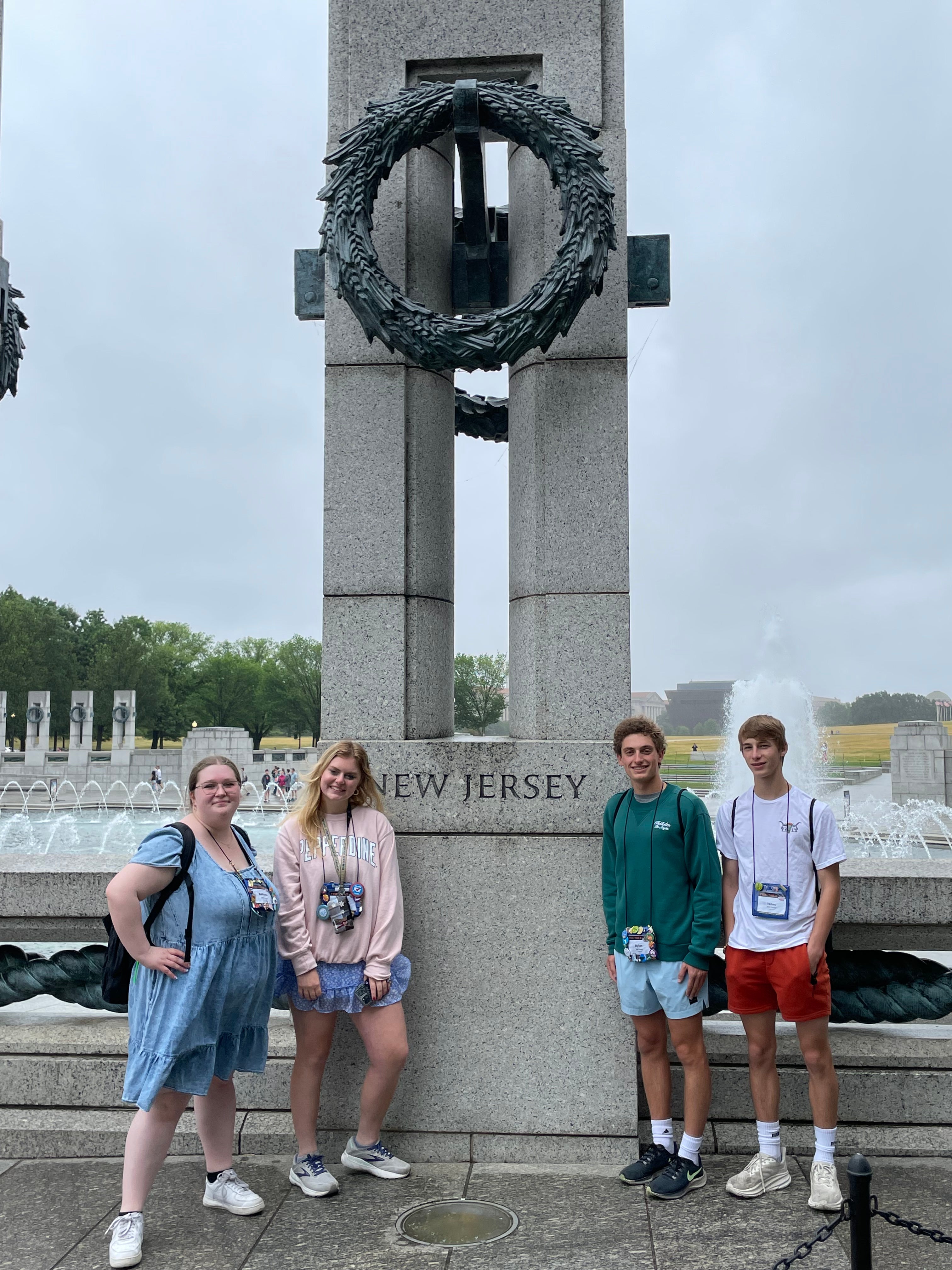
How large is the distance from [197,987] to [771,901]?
7.20 feet

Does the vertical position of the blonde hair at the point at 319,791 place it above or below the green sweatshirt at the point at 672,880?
above

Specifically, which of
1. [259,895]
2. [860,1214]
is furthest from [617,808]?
[860,1214]

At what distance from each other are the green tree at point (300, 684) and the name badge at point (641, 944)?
249 feet

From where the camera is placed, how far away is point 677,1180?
392 centimetres

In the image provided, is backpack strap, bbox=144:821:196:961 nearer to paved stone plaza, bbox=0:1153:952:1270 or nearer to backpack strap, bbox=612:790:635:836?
paved stone plaza, bbox=0:1153:952:1270

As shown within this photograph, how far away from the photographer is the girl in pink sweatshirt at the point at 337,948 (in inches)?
159

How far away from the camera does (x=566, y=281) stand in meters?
4.43

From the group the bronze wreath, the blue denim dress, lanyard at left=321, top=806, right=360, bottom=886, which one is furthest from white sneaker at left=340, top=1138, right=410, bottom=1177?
the bronze wreath

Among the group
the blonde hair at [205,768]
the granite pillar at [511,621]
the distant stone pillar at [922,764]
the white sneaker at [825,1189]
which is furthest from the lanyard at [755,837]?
the distant stone pillar at [922,764]

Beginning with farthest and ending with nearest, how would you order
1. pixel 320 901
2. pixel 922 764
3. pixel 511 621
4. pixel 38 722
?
pixel 38 722, pixel 922 764, pixel 511 621, pixel 320 901

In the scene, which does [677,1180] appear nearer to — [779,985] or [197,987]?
[779,985]

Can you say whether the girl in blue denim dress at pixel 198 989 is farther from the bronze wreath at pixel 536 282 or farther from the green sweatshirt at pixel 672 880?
the bronze wreath at pixel 536 282

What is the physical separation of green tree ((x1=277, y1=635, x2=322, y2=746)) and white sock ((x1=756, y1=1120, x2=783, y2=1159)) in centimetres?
7585

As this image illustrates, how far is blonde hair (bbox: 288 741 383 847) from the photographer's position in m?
4.12
